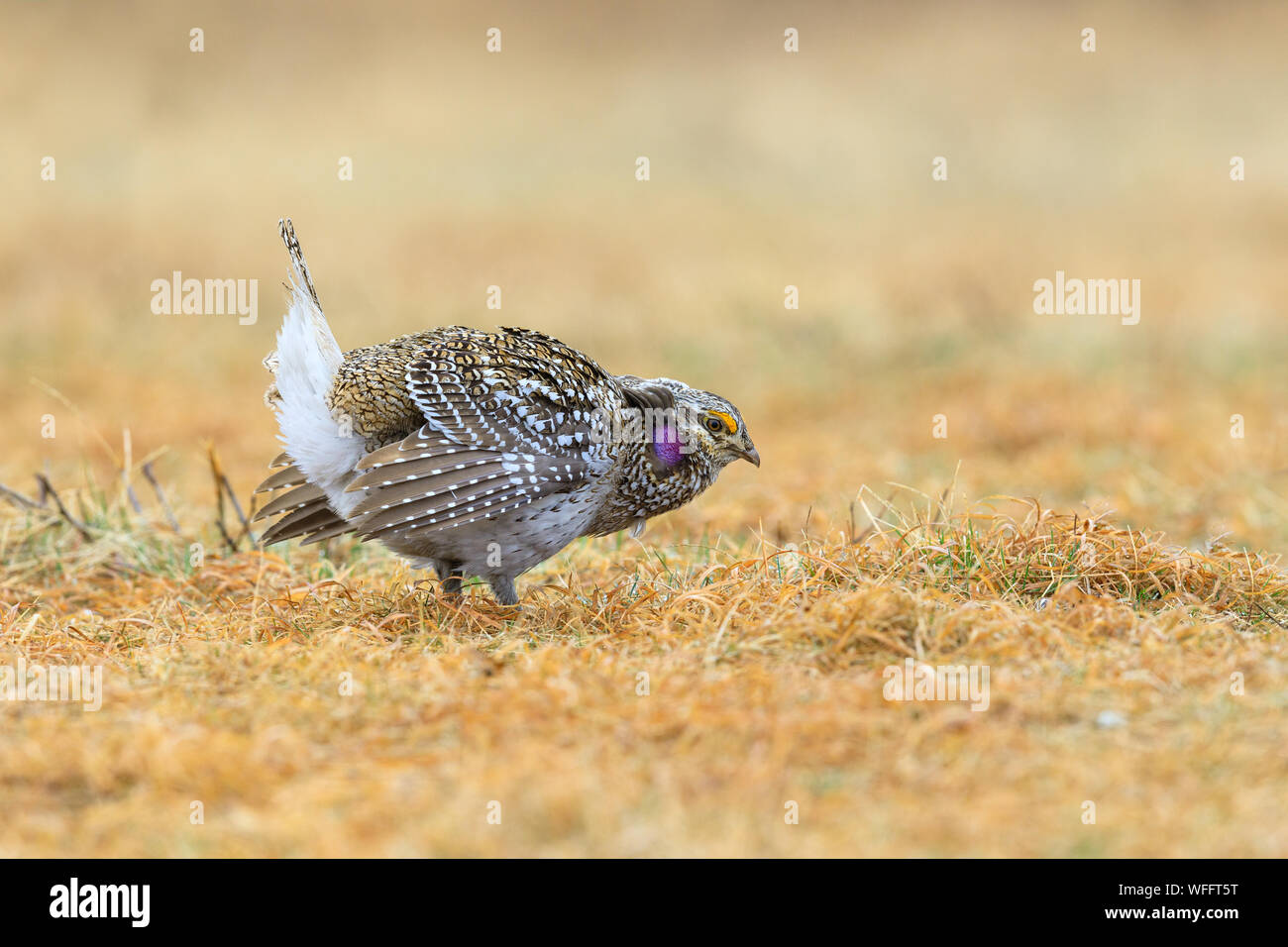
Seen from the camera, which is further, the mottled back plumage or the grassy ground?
the mottled back plumage

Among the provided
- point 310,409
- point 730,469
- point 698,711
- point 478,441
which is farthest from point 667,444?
point 730,469

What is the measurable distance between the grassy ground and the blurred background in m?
0.08

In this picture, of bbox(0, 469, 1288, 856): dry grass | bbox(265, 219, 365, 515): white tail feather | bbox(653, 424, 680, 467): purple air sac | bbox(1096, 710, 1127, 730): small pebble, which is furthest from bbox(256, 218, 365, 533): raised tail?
bbox(1096, 710, 1127, 730): small pebble

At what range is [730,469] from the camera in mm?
10242

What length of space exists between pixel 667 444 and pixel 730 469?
4.63 meters

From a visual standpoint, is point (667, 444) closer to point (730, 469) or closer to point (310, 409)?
point (310, 409)

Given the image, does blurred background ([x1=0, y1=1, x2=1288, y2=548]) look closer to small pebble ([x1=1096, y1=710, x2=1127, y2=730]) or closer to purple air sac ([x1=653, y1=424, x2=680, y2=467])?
purple air sac ([x1=653, y1=424, x2=680, y2=467])

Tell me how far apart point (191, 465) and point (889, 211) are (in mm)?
12044

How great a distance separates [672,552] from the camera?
6.75 m

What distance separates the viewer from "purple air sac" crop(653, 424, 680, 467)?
5652mm

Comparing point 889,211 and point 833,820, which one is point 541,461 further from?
point 889,211

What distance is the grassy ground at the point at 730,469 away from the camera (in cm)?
358

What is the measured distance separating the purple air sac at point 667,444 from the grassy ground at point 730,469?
446 mm

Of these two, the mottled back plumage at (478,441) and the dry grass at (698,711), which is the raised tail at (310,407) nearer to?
the mottled back plumage at (478,441)
